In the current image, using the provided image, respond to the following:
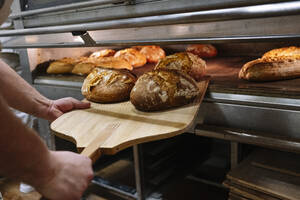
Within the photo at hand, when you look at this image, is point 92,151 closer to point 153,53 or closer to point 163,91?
point 163,91

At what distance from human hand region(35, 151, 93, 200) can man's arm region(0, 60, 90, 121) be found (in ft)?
1.79

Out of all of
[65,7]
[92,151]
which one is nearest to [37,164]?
[92,151]

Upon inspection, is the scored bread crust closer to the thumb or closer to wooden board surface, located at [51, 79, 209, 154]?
wooden board surface, located at [51, 79, 209, 154]

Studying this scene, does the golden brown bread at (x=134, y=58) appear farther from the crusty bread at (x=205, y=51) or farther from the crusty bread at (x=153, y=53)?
the crusty bread at (x=205, y=51)

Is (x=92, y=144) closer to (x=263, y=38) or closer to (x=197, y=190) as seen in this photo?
(x=263, y=38)

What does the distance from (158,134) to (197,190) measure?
1377mm

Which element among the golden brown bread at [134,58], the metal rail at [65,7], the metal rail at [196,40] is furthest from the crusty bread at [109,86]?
the golden brown bread at [134,58]

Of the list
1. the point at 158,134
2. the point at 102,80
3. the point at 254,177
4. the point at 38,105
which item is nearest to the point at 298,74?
the point at 254,177

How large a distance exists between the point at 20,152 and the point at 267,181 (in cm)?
111

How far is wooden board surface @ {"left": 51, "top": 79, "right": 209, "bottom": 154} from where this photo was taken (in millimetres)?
1023

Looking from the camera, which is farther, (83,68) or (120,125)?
(83,68)

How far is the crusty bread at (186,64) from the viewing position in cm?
154

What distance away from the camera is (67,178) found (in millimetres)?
789

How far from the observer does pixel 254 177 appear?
4.46ft
